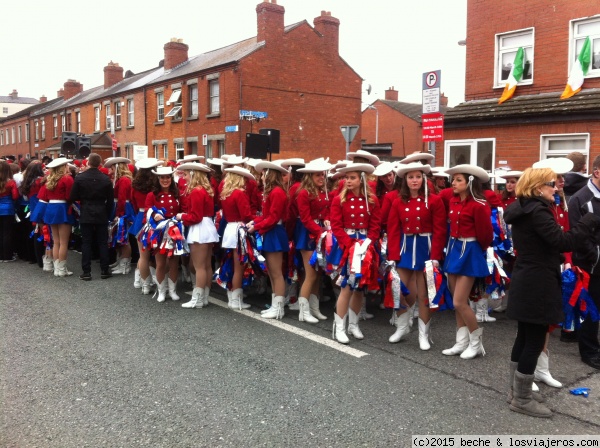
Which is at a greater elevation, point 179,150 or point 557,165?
point 179,150

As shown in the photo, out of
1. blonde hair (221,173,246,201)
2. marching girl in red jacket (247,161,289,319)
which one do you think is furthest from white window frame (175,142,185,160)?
marching girl in red jacket (247,161,289,319)

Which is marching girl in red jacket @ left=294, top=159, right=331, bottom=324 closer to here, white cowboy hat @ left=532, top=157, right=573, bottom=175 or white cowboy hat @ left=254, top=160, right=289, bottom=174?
white cowboy hat @ left=254, top=160, right=289, bottom=174

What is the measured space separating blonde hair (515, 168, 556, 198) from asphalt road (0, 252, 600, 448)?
1612 millimetres

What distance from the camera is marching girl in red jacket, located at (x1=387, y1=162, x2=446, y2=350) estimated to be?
5211mm

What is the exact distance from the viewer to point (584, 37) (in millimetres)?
13609

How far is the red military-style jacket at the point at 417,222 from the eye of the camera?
17.1 feet

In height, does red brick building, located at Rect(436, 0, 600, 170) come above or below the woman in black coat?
above

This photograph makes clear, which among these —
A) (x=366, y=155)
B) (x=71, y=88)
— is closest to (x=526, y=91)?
(x=366, y=155)

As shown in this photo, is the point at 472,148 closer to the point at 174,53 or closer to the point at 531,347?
the point at 531,347

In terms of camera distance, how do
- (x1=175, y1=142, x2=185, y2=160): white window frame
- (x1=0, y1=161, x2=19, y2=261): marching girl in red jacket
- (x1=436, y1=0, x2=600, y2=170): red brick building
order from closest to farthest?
(x1=0, y1=161, x2=19, y2=261): marching girl in red jacket → (x1=436, y1=0, x2=600, y2=170): red brick building → (x1=175, y1=142, x2=185, y2=160): white window frame

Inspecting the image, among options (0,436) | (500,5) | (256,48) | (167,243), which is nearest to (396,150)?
(256,48)

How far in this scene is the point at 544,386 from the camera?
448cm

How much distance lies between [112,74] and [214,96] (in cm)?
1715

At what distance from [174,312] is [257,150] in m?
7.52
